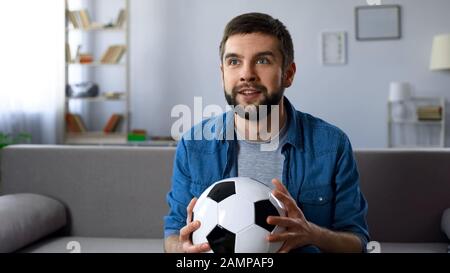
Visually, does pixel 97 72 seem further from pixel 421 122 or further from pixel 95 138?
pixel 421 122

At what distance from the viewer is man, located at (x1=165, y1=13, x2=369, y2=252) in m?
1.00

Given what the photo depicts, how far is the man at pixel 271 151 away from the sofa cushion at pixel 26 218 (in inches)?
21.5

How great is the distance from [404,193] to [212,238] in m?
0.99

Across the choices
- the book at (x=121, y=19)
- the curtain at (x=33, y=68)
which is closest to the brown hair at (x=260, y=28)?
the curtain at (x=33, y=68)

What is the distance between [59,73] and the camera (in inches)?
163

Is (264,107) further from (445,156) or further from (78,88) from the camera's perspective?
(78,88)

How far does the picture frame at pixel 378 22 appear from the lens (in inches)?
172

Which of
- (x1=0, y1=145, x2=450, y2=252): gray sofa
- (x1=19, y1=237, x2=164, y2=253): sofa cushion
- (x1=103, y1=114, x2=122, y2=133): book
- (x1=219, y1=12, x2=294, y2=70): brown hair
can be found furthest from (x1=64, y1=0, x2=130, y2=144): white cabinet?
(x1=219, y1=12, x2=294, y2=70): brown hair

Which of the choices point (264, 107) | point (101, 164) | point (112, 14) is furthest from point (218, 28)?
point (264, 107)

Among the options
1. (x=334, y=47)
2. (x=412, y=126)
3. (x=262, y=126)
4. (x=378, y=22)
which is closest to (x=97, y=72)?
(x=334, y=47)

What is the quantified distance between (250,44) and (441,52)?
3.53 metres

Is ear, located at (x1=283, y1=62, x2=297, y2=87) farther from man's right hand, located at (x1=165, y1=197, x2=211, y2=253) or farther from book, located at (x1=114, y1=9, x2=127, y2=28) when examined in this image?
book, located at (x1=114, y1=9, x2=127, y2=28)

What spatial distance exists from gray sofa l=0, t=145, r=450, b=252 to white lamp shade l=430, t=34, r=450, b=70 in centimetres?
276

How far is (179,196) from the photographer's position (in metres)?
1.13
